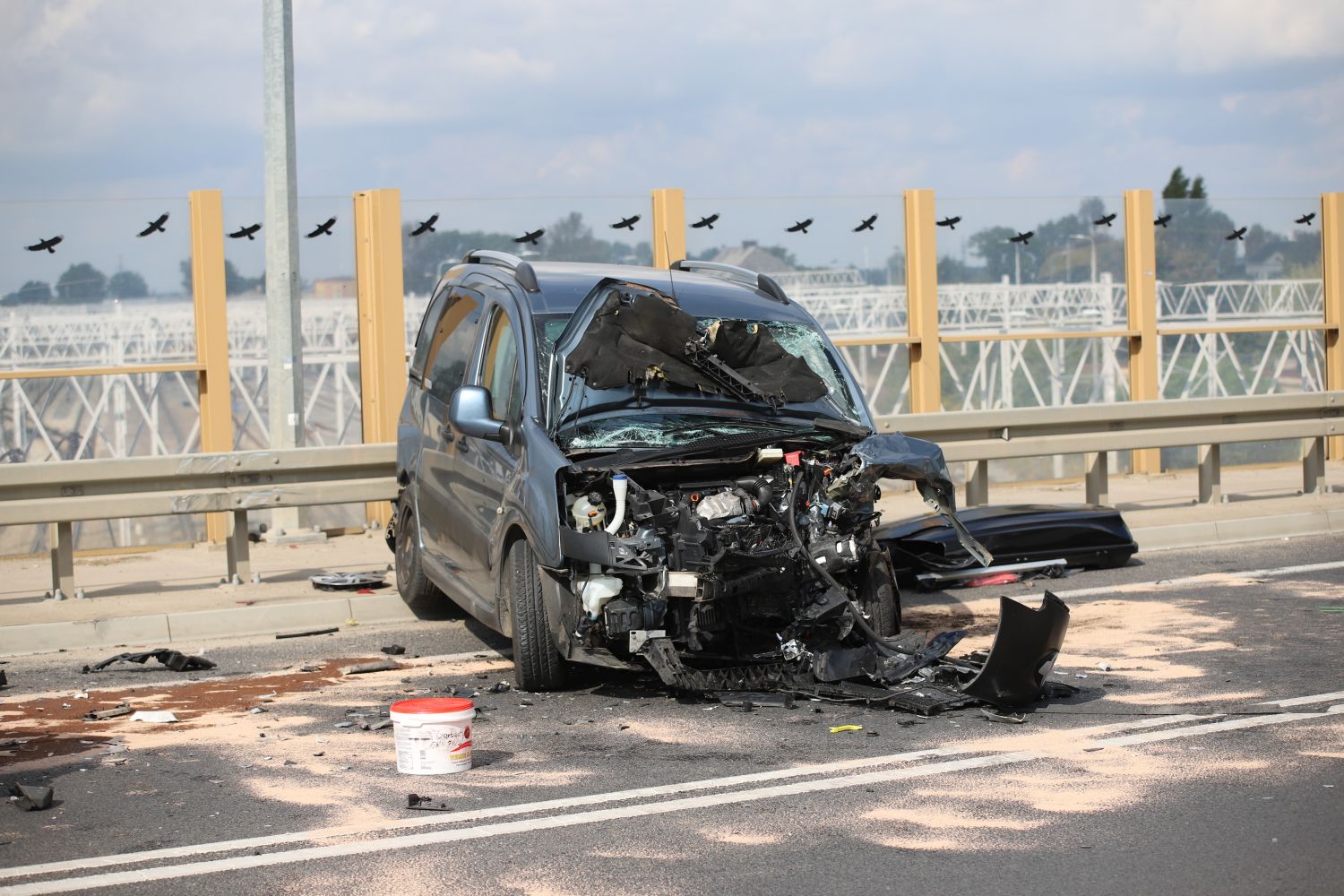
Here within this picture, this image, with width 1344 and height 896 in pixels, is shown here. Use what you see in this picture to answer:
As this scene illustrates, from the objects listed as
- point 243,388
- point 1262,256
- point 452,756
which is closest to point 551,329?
point 452,756

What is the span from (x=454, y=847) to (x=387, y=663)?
3.46 metres

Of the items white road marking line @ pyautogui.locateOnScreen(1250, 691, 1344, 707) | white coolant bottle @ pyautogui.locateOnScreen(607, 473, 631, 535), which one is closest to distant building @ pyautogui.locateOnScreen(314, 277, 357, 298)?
white coolant bottle @ pyautogui.locateOnScreen(607, 473, 631, 535)

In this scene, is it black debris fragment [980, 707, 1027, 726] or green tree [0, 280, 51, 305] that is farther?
green tree [0, 280, 51, 305]

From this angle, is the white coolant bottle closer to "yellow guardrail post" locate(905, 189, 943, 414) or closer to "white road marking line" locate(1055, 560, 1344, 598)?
"white road marking line" locate(1055, 560, 1344, 598)

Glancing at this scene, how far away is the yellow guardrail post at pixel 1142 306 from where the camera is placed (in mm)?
16188

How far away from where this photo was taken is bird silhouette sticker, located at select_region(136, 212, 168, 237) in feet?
41.9

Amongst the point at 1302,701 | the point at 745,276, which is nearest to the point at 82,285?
the point at 745,276

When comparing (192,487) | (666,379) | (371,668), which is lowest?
(371,668)

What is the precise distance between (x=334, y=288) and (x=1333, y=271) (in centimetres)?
1126

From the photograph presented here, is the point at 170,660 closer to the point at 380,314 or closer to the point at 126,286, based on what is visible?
the point at 126,286

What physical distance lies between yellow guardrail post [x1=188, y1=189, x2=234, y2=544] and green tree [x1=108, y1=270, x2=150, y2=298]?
15.8 inches

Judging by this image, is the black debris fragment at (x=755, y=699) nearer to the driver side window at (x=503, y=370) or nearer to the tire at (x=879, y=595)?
the tire at (x=879, y=595)

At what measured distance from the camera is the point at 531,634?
24.6 ft

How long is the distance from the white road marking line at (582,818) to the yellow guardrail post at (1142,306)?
9920 millimetres
